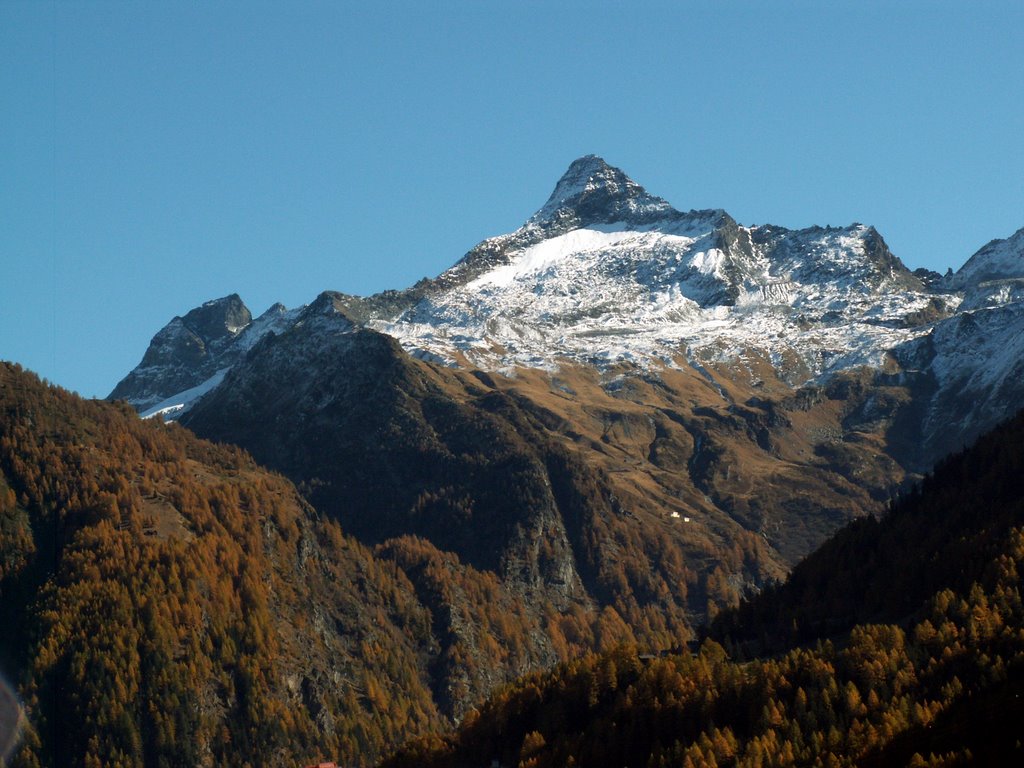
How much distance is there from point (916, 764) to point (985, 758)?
8635 mm

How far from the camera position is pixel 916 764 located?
199500 mm

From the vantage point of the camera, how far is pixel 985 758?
198500 millimetres
